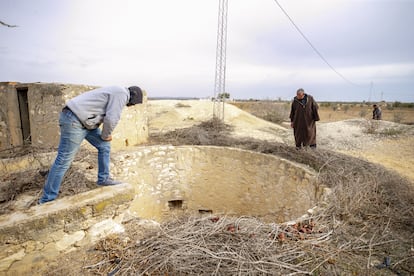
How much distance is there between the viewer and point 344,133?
985 cm

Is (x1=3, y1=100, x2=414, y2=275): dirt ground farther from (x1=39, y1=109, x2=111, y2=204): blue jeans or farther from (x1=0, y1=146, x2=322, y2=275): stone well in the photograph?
(x1=39, y1=109, x2=111, y2=204): blue jeans

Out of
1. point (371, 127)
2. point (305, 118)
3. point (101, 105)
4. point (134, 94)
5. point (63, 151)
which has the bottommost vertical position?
point (371, 127)

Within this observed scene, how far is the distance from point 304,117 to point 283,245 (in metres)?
3.64

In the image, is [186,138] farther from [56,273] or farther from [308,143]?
[56,273]

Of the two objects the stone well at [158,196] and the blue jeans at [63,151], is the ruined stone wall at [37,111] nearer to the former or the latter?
the stone well at [158,196]

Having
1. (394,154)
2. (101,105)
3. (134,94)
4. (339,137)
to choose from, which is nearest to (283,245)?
(134,94)

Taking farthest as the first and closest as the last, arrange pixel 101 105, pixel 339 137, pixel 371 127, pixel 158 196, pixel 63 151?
pixel 371 127, pixel 339 137, pixel 158 196, pixel 101 105, pixel 63 151

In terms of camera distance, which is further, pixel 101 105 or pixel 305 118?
pixel 305 118

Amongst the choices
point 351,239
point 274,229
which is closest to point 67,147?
point 274,229

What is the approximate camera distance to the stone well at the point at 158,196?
1984 millimetres

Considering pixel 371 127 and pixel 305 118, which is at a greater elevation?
pixel 305 118

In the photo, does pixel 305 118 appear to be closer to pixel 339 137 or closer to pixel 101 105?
pixel 101 105

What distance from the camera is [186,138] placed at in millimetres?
7164

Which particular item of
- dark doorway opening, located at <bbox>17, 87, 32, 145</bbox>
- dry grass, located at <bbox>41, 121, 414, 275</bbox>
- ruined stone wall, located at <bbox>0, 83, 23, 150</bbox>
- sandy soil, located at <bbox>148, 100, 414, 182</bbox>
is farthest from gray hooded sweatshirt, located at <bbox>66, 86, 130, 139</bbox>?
sandy soil, located at <bbox>148, 100, 414, 182</bbox>
